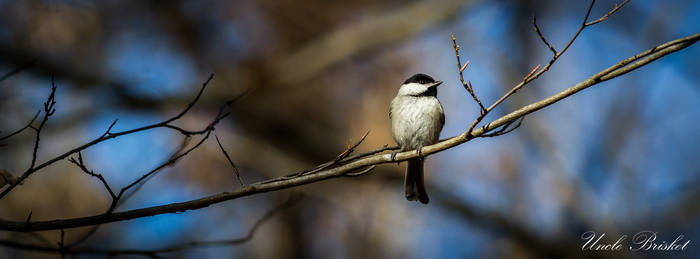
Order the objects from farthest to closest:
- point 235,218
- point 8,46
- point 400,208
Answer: point 400,208, point 235,218, point 8,46

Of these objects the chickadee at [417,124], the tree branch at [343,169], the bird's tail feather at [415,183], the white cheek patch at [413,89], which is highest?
the white cheek patch at [413,89]

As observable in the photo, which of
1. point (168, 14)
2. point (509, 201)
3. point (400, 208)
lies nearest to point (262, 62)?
point (168, 14)

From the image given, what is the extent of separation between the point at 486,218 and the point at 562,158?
7.24 feet

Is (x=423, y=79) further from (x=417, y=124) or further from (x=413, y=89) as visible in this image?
(x=417, y=124)

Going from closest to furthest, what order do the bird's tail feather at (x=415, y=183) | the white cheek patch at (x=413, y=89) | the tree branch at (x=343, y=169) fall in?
the tree branch at (x=343, y=169), the bird's tail feather at (x=415, y=183), the white cheek patch at (x=413, y=89)

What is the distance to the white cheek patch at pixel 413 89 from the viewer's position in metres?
4.98

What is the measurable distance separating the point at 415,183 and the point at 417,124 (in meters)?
0.56

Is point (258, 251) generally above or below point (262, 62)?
below

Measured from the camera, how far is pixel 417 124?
4.75 m

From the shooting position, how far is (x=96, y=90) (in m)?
8.03

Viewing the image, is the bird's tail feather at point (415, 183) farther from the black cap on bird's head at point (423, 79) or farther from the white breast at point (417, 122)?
the black cap on bird's head at point (423, 79)

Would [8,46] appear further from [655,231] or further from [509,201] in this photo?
[655,231]

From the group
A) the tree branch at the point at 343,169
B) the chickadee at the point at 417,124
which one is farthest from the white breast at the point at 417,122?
the tree branch at the point at 343,169

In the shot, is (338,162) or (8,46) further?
(8,46)
